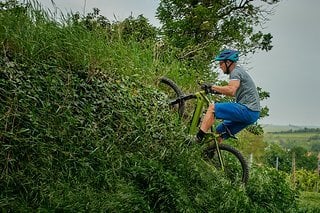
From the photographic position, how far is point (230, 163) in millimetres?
8492

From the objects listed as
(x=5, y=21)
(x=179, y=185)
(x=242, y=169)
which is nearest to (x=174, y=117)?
(x=242, y=169)

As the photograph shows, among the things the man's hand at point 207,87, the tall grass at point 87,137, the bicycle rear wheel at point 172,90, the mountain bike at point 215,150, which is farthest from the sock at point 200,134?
the bicycle rear wheel at point 172,90

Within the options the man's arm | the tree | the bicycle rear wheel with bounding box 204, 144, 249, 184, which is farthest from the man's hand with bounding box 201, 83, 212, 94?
the tree

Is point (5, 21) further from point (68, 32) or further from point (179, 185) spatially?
point (179, 185)

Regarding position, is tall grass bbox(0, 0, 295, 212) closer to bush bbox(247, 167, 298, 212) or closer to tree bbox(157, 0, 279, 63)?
bush bbox(247, 167, 298, 212)

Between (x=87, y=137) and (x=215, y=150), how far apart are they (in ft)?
7.97

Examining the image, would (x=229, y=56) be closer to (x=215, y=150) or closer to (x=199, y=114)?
(x=199, y=114)

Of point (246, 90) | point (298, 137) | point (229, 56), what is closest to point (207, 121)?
point (246, 90)

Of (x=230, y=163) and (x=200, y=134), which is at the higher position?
(x=200, y=134)

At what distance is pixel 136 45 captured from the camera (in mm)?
9766

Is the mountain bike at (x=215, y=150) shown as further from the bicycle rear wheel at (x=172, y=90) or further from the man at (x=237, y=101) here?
the man at (x=237, y=101)

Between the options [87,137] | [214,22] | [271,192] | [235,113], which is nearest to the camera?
[87,137]

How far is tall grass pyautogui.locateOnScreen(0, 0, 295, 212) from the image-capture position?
5.53 metres

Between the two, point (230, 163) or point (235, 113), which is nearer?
point (235, 113)
